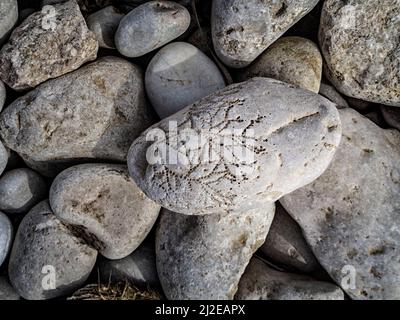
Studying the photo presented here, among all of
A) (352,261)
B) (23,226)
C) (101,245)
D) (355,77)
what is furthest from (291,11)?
(23,226)

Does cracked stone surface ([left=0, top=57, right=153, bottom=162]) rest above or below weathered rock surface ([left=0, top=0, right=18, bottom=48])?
below

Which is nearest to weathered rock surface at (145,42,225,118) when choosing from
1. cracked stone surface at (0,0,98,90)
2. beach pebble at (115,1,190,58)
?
beach pebble at (115,1,190,58)

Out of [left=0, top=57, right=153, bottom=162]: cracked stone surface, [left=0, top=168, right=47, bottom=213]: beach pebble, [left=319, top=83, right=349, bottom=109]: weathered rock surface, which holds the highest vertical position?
[left=0, top=57, right=153, bottom=162]: cracked stone surface

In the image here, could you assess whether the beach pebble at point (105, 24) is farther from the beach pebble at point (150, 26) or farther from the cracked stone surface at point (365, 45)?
the cracked stone surface at point (365, 45)

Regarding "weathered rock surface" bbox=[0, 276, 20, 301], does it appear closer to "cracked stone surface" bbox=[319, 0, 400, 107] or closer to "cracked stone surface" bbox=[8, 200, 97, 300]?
"cracked stone surface" bbox=[8, 200, 97, 300]

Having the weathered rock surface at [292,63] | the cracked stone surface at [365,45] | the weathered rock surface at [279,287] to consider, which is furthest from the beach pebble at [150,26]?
the weathered rock surface at [279,287]

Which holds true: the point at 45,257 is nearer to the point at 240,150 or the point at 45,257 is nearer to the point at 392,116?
the point at 240,150

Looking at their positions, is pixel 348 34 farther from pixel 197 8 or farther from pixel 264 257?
pixel 264 257
